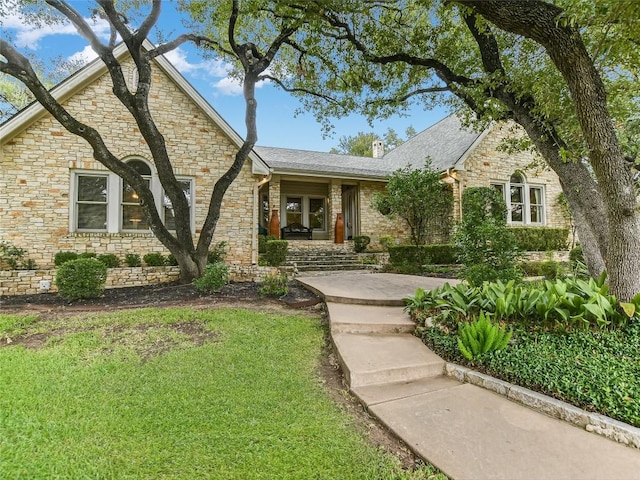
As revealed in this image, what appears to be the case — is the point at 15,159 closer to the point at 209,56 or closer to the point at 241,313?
the point at 209,56

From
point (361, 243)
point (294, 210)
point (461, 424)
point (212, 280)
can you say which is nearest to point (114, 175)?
point (212, 280)

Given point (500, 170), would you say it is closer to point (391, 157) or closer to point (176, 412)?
point (391, 157)

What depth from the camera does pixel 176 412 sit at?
2.49m

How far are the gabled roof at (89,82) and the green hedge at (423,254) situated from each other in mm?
4923

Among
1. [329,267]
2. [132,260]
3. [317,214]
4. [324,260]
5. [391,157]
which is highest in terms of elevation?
[391,157]

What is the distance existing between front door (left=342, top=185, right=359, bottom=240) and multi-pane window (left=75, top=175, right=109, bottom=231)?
903 centimetres

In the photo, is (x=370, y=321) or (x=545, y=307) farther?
(x=370, y=321)

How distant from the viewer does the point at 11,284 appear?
737 cm

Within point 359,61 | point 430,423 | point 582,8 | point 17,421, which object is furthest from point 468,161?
point 17,421

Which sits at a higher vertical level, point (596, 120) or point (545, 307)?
point (596, 120)

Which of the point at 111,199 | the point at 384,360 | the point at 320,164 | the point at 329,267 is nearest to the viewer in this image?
the point at 384,360

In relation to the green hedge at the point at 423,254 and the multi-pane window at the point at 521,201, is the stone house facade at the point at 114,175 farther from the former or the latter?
the green hedge at the point at 423,254

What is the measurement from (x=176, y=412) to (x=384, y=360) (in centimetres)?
199

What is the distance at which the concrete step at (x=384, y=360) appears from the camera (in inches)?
119
